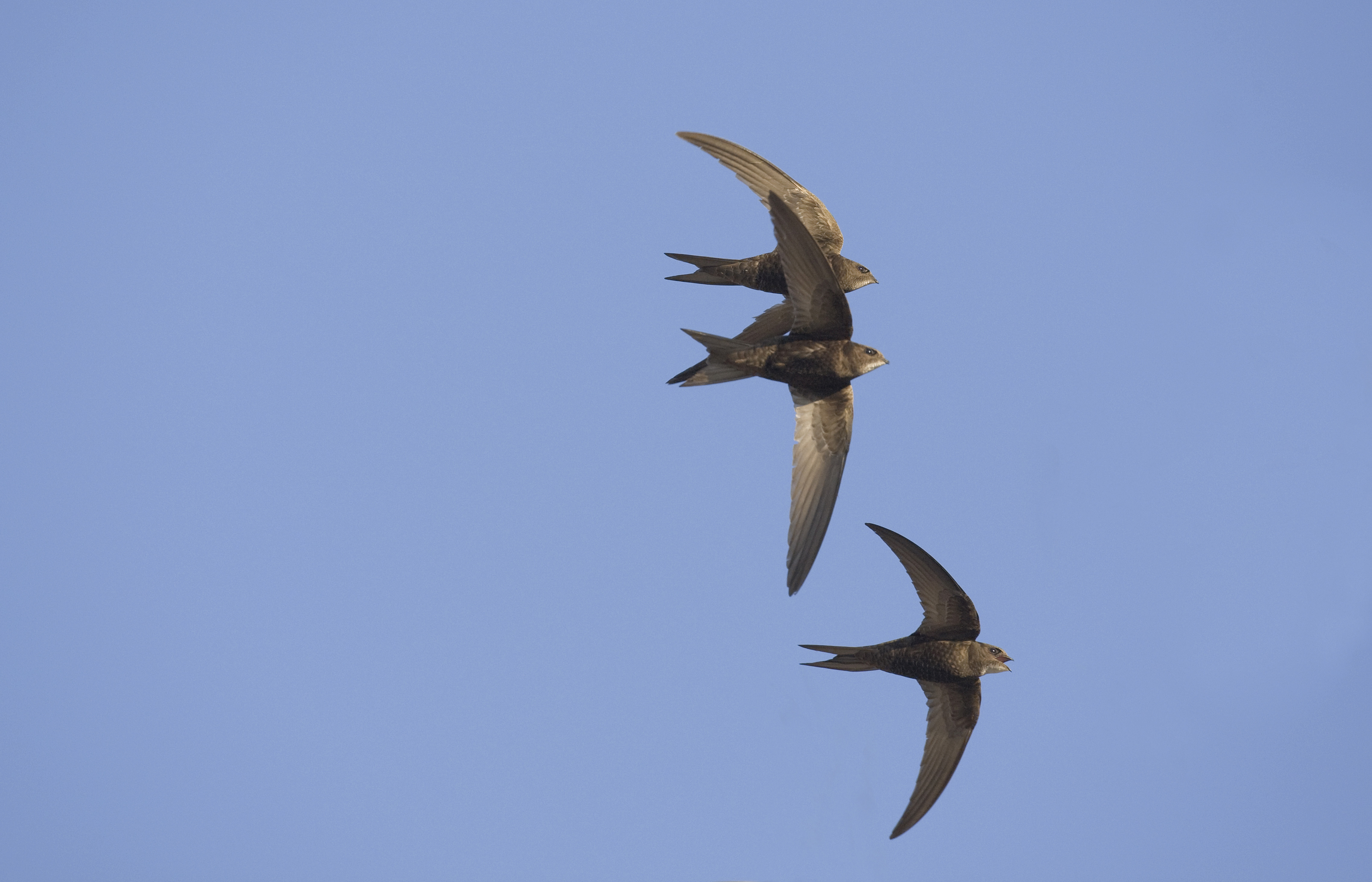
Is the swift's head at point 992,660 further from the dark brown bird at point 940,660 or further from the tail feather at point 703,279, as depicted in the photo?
the tail feather at point 703,279

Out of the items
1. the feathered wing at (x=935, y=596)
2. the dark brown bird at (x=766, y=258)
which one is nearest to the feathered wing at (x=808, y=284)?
the dark brown bird at (x=766, y=258)

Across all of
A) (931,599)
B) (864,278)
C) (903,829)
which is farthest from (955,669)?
(864,278)

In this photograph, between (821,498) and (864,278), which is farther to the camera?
(864,278)

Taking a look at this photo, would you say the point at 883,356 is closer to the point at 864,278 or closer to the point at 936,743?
the point at 864,278

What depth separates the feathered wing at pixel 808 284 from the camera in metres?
7.97

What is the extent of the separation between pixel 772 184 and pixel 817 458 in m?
2.27

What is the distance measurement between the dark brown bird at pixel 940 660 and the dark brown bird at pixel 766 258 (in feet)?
7.06

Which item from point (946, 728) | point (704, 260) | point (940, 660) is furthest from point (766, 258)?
point (946, 728)

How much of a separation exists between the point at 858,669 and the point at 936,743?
2.63 ft

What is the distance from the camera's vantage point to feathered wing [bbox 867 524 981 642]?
27.9ft

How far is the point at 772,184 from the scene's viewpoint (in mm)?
9695

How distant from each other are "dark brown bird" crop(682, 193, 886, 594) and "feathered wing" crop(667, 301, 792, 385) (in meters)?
0.30

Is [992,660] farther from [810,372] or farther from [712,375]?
[712,375]

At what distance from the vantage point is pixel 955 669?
8.70 metres
